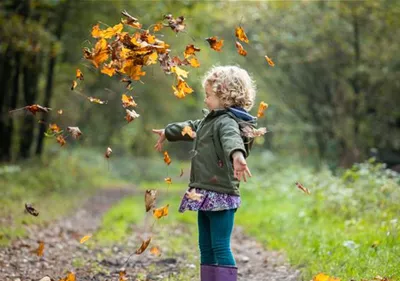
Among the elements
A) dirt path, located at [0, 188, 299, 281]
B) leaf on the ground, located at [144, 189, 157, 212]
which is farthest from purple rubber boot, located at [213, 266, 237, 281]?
dirt path, located at [0, 188, 299, 281]

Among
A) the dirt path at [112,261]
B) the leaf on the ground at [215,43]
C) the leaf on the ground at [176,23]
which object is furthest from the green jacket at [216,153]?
the dirt path at [112,261]

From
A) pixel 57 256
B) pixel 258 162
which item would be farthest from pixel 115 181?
pixel 57 256

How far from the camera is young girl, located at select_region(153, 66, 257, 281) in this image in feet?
14.7

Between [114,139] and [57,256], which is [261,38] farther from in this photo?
[114,139]

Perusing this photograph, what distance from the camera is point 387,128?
15.8 m

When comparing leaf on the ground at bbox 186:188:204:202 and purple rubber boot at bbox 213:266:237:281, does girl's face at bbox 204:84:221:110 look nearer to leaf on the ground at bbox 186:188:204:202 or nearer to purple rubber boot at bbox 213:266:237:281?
leaf on the ground at bbox 186:188:204:202

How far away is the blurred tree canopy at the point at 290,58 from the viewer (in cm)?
1409

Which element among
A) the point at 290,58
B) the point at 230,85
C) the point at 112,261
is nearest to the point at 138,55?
the point at 230,85

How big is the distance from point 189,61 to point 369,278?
2.26 metres

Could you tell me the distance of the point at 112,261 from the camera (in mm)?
6727

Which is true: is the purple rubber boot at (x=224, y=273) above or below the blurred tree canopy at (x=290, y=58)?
below

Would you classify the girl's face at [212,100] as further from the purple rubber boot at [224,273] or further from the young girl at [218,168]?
the purple rubber boot at [224,273]

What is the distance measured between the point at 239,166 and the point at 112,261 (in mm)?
3167

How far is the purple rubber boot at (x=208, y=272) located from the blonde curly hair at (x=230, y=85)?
4.07 ft
